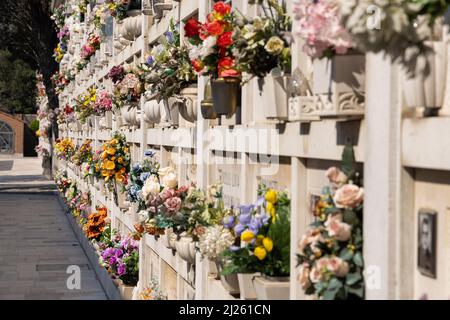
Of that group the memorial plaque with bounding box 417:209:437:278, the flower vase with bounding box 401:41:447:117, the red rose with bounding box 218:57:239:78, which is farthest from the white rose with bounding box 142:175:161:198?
the flower vase with bounding box 401:41:447:117

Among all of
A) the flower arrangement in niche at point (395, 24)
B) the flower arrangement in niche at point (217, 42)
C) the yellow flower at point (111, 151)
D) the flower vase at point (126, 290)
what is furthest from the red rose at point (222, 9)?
the yellow flower at point (111, 151)

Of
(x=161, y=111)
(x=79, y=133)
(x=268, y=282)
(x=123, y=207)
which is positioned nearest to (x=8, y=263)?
(x=123, y=207)

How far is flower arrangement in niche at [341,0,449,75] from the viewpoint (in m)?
3.52

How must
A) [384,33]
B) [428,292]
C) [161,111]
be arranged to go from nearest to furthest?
[384,33], [428,292], [161,111]

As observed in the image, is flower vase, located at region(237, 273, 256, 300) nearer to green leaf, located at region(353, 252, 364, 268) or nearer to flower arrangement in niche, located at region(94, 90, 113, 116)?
green leaf, located at region(353, 252, 364, 268)

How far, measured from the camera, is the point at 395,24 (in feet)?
11.4

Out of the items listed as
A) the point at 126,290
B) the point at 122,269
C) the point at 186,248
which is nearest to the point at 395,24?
the point at 186,248

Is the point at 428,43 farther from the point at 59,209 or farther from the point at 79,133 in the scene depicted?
the point at 59,209

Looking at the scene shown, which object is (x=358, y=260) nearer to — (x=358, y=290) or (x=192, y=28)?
(x=358, y=290)

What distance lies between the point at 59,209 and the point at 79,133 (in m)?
3.34

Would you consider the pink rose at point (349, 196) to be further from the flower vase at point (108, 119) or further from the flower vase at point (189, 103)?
the flower vase at point (108, 119)

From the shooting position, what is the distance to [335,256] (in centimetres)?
470

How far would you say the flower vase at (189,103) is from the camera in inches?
368

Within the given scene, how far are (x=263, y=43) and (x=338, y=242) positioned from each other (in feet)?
5.53
